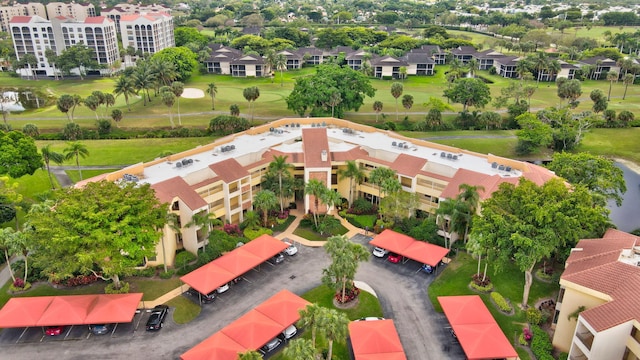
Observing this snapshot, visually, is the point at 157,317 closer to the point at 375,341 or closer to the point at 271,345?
the point at 271,345

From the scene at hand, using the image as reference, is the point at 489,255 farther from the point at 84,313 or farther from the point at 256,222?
the point at 84,313

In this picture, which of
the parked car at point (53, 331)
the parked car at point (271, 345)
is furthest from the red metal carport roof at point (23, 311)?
the parked car at point (271, 345)

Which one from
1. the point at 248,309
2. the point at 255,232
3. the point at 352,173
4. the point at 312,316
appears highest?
the point at 352,173

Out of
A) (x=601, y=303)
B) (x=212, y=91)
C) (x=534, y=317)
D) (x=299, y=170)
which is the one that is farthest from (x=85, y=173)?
(x=601, y=303)

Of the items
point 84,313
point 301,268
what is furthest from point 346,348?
point 84,313

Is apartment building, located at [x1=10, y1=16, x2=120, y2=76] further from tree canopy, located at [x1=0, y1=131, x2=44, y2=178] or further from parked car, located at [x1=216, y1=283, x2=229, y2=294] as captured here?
parked car, located at [x1=216, y1=283, x2=229, y2=294]

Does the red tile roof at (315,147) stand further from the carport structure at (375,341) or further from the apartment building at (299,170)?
the carport structure at (375,341)
